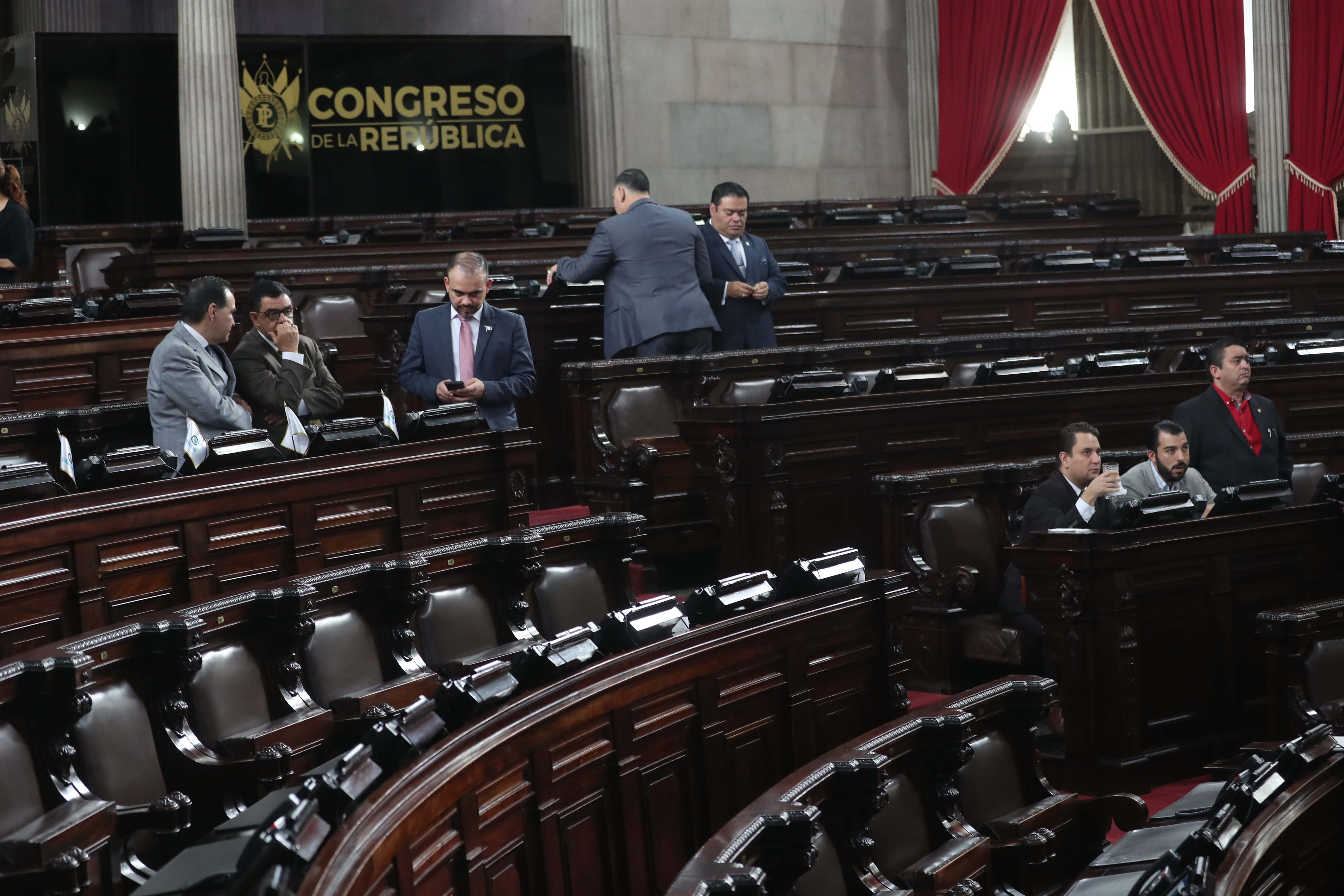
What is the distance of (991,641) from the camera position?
180 inches

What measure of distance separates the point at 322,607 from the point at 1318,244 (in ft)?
23.1

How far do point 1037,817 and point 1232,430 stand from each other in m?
2.64

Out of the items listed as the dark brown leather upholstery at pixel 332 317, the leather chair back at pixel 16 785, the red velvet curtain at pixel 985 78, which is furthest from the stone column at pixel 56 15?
the leather chair back at pixel 16 785

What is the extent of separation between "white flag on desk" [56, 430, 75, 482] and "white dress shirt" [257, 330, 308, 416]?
104 centimetres

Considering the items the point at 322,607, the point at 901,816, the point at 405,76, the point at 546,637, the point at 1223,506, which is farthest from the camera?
the point at 405,76

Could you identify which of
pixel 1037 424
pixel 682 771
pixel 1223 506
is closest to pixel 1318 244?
pixel 1037 424

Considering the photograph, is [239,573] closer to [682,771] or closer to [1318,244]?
[682,771]

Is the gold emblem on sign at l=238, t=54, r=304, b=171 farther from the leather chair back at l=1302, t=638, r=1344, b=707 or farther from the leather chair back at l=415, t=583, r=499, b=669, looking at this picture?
the leather chair back at l=1302, t=638, r=1344, b=707

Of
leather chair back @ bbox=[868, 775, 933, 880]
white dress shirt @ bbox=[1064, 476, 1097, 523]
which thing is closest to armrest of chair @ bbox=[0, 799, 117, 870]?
leather chair back @ bbox=[868, 775, 933, 880]

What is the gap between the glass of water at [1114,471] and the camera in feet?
14.8

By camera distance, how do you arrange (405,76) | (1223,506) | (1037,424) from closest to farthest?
(1223,506)
(1037,424)
(405,76)

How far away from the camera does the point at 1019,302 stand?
24.4ft

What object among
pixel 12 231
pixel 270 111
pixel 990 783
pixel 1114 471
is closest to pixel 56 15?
pixel 270 111

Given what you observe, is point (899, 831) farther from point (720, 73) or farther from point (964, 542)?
point (720, 73)
